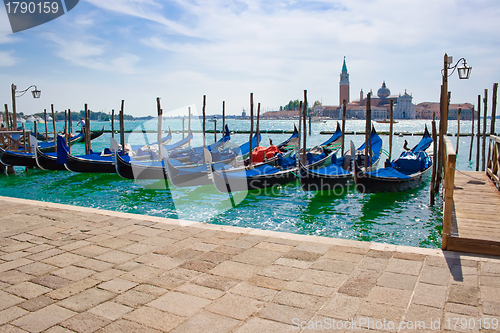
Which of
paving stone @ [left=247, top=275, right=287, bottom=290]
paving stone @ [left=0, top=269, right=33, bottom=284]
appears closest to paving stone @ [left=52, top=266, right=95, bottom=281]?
paving stone @ [left=0, top=269, right=33, bottom=284]

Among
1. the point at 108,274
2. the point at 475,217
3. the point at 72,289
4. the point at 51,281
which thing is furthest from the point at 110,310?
the point at 475,217

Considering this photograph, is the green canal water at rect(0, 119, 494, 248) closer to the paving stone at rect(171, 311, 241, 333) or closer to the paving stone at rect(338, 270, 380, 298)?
the paving stone at rect(338, 270, 380, 298)

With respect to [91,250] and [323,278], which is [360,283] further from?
[91,250]

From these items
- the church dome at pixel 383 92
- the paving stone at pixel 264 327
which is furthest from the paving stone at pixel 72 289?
the church dome at pixel 383 92

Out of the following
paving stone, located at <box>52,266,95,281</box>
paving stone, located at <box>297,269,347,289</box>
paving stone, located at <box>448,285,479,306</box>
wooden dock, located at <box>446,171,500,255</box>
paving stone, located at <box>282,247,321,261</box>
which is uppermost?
wooden dock, located at <box>446,171,500,255</box>

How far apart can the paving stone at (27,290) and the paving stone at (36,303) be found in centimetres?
6

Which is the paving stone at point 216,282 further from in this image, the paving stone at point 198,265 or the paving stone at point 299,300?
the paving stone at point 299,300

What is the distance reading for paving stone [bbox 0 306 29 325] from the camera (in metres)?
1.94

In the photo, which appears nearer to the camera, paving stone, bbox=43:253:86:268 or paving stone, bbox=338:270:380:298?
paving stone, bbox=338:270:380:298

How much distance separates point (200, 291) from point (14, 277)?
1.27 metres

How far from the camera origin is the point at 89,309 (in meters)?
2.05

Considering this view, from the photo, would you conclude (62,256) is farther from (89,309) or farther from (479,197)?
(479,197)

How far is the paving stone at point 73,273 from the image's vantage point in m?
2.46

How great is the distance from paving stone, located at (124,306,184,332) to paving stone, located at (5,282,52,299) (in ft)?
2.19
